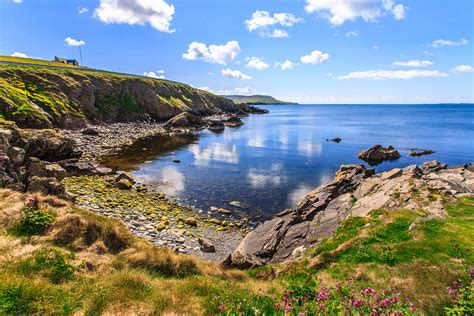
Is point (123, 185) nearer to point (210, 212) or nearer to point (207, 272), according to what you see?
point (210, 212)

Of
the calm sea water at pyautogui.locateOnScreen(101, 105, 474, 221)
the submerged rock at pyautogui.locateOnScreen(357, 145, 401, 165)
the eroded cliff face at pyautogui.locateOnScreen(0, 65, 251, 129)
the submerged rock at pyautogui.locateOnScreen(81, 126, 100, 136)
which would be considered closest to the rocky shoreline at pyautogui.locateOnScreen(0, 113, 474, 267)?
the calm sea water at pyautogui.locateOnScreen(101, 105, 474, 221)

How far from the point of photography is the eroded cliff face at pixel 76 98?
176ft

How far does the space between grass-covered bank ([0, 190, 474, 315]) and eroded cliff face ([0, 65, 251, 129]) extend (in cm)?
4994

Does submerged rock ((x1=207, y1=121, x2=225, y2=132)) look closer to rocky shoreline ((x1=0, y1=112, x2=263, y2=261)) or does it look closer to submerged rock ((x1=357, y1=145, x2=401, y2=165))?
submerged rock ((x1=357, y1=145, x2=401, y2=165))

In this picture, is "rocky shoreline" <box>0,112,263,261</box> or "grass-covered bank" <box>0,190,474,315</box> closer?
"grass-covered bank" <box>0,190,474,315</box>

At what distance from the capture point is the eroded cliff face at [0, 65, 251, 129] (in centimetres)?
5356

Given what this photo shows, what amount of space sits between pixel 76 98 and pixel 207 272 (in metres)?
82.7

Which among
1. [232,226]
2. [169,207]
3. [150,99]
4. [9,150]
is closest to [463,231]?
[232,226]

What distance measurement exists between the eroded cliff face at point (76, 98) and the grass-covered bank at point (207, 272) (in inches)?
1966

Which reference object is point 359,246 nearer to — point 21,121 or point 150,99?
point 21,121

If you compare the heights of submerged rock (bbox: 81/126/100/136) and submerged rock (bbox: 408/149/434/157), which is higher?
submerged rock (bbox: 81/126/100/136)

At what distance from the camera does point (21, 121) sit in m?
50.1

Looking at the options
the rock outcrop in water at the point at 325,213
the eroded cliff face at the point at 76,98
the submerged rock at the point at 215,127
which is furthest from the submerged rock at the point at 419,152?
the eroded cliff face at the point at 76,98

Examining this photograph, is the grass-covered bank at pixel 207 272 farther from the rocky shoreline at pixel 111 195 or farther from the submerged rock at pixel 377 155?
the submerged rock at pixel 377 155
